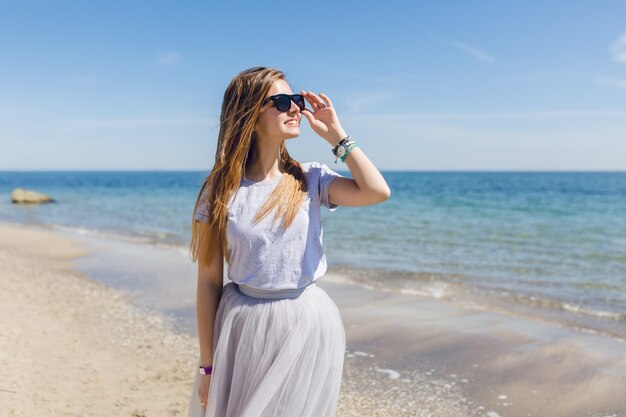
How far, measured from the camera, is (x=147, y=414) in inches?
187

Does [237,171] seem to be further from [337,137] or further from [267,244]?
[337,137]

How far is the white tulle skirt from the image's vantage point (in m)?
2.37

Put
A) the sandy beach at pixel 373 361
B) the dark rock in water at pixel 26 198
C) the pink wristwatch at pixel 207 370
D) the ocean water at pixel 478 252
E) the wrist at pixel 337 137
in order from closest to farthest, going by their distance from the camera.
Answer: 1. the wrist at pixel 337 137
2. the pink wristwatch at pixel 207 370
3. the sandy beach at pixel 373 361
4. the ocean water at pixel 478 252
5. the dark rock in water at pixel 26 198

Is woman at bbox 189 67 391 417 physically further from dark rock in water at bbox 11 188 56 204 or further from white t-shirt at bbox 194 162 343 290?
dark rock in water at bbox 11 188 56 204

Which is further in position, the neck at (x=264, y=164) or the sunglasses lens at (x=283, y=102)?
the neck at (x=264, y=164)

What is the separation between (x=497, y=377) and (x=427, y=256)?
8.10 metres

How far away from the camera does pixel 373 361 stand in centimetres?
619

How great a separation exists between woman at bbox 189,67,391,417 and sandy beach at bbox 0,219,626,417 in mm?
2681

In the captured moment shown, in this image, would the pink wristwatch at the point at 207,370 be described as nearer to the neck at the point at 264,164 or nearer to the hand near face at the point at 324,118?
the neck at the point at 264,164


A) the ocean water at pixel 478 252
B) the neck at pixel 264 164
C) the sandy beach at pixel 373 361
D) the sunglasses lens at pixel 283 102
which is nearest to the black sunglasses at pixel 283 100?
the sunglasses lens at pixel 283 102

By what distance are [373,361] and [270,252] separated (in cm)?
420

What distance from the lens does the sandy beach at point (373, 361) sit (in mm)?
4961

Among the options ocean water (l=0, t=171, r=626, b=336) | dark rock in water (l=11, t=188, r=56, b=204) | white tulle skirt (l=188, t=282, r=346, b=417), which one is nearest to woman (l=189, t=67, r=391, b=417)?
white tulle skirt (l=188, t=282, r=346, b=417)

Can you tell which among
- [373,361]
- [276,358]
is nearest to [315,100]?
[276,358]
